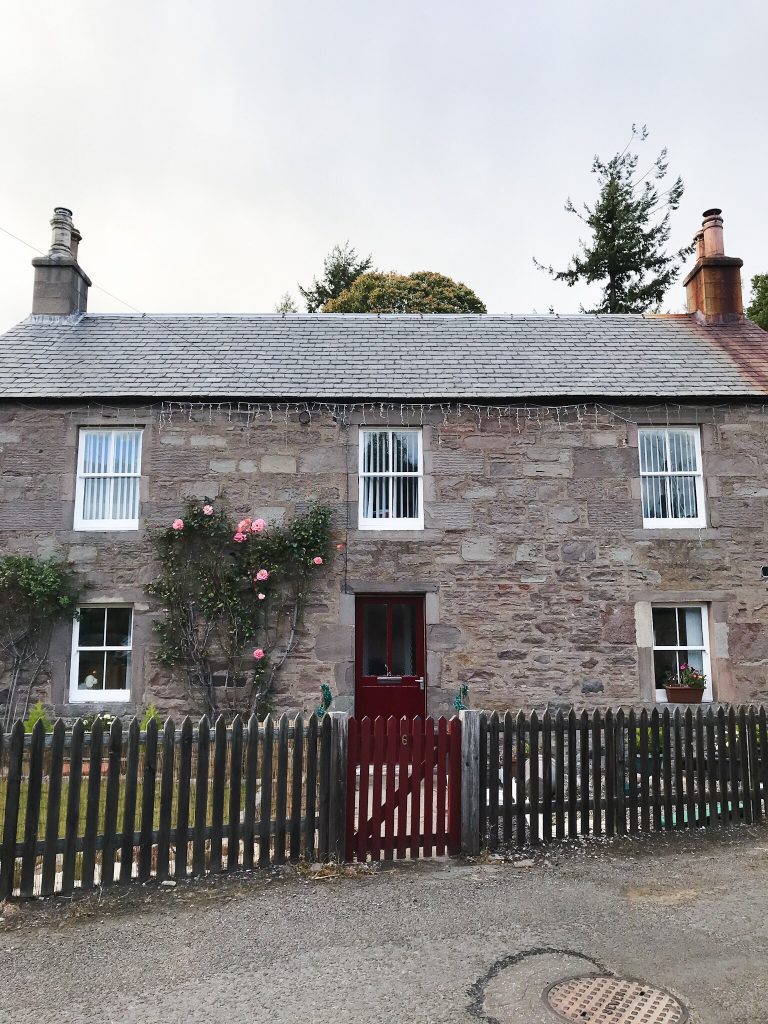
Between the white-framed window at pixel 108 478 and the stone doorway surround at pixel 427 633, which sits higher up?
the white-framed window at pixel 108 478

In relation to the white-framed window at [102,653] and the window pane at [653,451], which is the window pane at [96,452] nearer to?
the white-framed window at [102,653]

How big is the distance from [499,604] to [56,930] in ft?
24.8

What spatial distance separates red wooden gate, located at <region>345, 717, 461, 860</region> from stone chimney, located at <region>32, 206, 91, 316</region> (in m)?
11.1

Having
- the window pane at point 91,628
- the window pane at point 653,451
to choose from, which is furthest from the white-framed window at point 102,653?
the window pane at point 653,451

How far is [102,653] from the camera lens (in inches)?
443

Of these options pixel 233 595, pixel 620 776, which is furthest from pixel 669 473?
pixel 233 595

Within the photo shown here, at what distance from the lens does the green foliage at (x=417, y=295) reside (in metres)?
29.0

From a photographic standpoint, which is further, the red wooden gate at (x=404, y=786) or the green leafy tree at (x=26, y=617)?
the green leafy tree at (x=26, y=617)

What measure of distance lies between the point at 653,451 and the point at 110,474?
842cm

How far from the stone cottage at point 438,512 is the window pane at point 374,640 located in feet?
0.10

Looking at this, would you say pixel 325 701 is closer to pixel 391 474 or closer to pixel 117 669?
pixel 117 669

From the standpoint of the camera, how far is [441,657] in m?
11.1

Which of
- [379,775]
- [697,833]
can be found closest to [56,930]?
[379,775]

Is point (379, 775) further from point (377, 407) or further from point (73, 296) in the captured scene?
point (73, 296)
